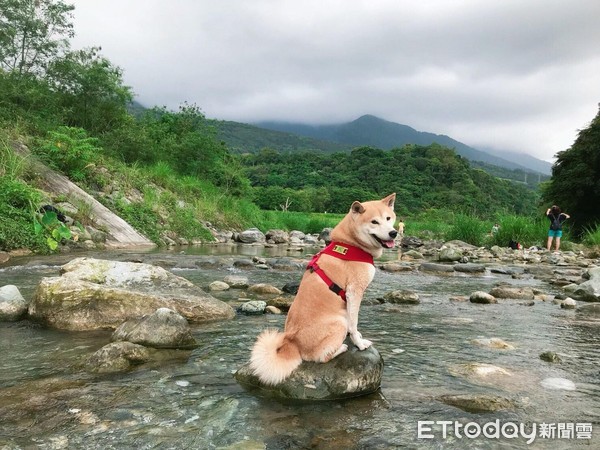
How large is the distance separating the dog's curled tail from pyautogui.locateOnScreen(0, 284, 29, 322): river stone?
4375 mm

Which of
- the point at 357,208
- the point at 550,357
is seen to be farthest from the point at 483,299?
the point at 357,208

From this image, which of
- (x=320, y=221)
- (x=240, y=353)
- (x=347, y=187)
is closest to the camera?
(x=240, y=353)

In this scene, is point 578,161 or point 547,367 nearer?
point 547,367

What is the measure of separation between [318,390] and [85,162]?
20.2 meters

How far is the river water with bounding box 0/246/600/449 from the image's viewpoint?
3209mm

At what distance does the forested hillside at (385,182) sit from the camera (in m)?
76.6

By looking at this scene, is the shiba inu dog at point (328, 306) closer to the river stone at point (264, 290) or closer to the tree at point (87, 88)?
the river stone at point (264, 290)

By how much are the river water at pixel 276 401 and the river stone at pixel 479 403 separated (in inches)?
3.2

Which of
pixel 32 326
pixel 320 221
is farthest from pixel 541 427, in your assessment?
pixel 320 221

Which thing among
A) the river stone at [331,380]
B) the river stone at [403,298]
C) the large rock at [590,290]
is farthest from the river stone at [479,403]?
the large rock at [590,290]

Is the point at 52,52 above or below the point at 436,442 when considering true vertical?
above

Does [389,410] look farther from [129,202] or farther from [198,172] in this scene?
[198,172]

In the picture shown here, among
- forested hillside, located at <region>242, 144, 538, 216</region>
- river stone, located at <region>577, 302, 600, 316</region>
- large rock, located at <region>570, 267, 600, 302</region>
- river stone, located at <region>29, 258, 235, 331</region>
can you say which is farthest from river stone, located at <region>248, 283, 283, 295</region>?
forested hillside, located at <region>242, 144, 538, 216</region>

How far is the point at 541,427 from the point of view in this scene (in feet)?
11.3
